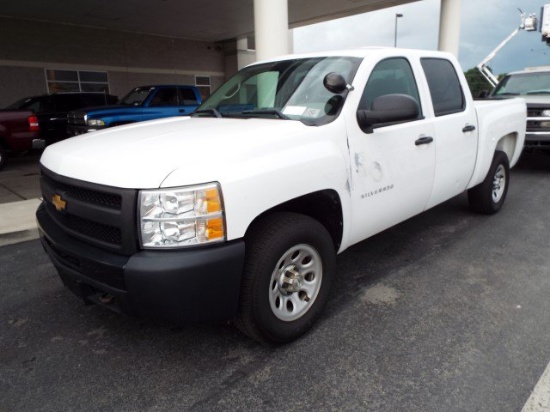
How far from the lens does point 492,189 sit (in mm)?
5250

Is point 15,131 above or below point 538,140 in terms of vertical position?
above

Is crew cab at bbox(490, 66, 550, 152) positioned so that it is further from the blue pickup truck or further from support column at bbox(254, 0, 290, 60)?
the blue pickup truck

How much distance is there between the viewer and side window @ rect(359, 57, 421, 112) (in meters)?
3.22

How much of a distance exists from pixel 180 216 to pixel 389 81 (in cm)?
221

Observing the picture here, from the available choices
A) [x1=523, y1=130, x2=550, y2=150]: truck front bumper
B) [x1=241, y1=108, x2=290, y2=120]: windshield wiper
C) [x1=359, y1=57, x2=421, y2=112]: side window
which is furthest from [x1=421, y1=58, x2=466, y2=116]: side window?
[x1=523, y1=130, x2=550, y2=150]: truck front bumper

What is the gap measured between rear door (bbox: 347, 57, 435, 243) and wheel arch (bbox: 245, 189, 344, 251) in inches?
5.1

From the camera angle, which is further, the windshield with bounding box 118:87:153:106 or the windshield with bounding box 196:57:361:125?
the windshield with bounding box 118:87:153:106

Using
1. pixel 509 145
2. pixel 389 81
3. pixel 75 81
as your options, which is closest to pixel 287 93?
pixel 389 81

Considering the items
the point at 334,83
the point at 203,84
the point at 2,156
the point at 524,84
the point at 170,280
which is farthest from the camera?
the point at 203,84

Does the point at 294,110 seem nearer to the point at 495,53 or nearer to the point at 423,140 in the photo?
the point at 423,140

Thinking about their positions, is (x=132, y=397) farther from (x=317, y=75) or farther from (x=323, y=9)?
(x=323, y=9)

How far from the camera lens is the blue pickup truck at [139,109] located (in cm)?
1016

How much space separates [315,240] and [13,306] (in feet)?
8.25

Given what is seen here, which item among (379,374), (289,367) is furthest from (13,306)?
(379,374)
